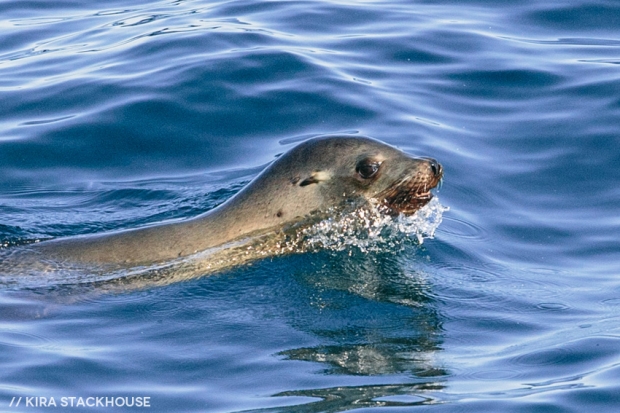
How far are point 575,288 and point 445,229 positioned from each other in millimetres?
1535

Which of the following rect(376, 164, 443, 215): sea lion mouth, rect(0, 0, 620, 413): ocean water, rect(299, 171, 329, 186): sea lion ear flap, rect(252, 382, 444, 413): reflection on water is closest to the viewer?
rect(252, 382, 444, 413): reflection on water

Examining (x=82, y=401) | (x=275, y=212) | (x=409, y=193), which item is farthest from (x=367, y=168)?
(x=82, y=401)

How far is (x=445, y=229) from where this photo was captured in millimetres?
10281

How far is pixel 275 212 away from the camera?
901 cm

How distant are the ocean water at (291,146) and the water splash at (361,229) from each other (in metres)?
0.09

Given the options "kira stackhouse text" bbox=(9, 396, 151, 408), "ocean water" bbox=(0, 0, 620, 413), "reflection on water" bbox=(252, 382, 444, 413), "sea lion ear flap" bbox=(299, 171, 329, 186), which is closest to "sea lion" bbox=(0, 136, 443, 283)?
"sea lion ear flap" bbox=(299, 171, 329, 186)

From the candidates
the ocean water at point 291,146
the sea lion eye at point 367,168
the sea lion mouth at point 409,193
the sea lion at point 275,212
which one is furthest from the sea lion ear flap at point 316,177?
the ocean water at point 291,146

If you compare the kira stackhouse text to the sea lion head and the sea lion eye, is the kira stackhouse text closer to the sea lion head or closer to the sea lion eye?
the sea lion head

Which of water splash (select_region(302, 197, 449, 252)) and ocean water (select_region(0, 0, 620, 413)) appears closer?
ocean water (select_region(0, 0, 620, 413))

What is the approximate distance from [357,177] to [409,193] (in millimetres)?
420

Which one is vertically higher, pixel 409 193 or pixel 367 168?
pixel 367 168

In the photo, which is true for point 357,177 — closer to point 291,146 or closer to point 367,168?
point 367,168

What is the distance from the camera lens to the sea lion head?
347 inches

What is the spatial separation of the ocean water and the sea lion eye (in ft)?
2.24
